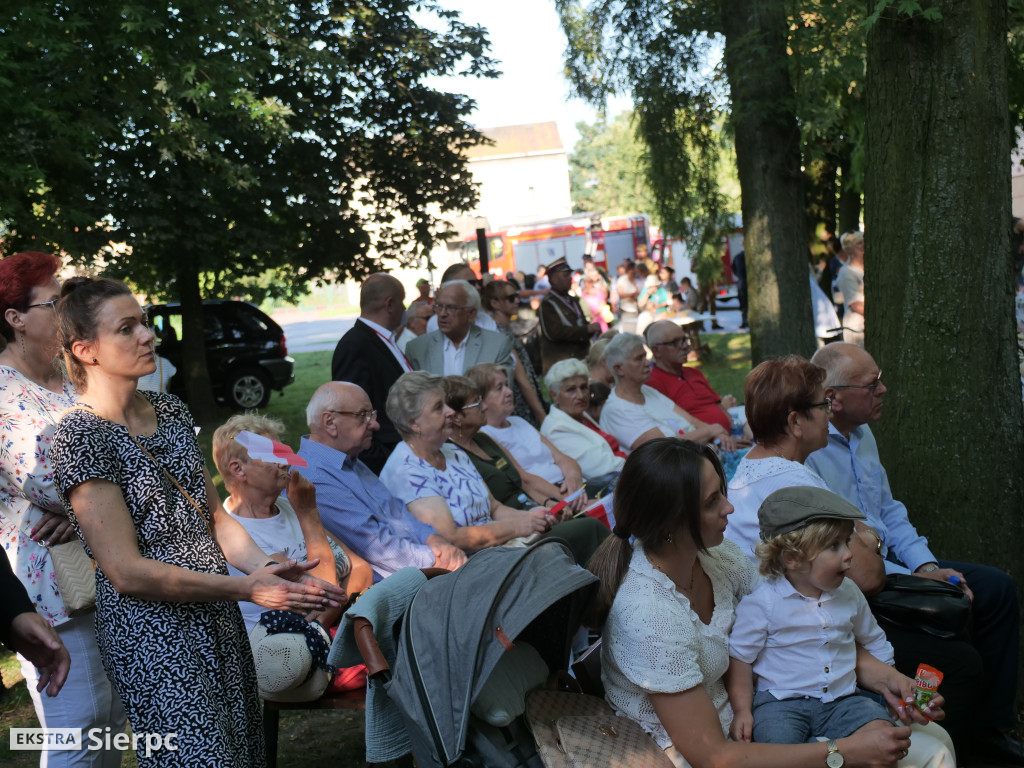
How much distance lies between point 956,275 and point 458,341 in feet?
11.0

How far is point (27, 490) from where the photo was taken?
310 cm

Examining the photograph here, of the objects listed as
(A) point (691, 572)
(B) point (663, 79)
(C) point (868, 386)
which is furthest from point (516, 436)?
(B) point (663, 79)

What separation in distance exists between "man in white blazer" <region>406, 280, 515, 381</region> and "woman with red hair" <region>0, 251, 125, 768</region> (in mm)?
3453

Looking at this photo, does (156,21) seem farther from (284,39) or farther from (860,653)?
(860,653)

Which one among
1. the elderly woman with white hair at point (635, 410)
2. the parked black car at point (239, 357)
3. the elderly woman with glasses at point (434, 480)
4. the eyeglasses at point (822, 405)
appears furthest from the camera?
the parked black car at point (239, 357)

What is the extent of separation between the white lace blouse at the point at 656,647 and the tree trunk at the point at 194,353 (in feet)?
46.6

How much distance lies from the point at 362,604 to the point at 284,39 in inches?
494

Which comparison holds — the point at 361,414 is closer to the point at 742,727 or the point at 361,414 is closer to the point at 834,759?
the point at 742,727

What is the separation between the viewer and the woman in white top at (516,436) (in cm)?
593

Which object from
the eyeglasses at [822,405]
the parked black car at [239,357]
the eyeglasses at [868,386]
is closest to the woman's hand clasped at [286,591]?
the eyeglasses at [822,405]

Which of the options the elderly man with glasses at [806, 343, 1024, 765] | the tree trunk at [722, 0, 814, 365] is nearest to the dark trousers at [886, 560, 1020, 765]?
the elderly man with glasses at [806, 343, 1024, 765]

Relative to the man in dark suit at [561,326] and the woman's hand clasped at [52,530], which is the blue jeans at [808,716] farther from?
the man in dark suit at [561,326]

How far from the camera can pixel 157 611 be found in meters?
2.70

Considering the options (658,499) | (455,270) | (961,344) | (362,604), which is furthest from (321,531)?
(455,270)
